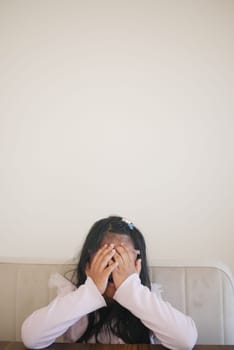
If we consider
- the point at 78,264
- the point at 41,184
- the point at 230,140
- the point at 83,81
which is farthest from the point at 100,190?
the point at 230,140

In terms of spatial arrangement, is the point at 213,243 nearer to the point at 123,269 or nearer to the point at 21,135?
the point at 123,269

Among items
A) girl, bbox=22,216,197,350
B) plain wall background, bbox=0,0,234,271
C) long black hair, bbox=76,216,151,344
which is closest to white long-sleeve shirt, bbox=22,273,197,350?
girl, bbox=22,216,197,350

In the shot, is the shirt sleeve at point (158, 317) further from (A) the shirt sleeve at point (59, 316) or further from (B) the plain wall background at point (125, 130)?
(B) the plain wall background at point (125, 130)

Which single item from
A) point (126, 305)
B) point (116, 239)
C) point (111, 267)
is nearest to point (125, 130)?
point (116, 239)

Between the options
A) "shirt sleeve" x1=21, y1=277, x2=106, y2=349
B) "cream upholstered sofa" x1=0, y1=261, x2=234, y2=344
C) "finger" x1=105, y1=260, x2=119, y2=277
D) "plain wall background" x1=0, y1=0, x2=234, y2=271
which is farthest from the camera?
"plain wall background" x1=0, y1=0, x2=234, y2=271

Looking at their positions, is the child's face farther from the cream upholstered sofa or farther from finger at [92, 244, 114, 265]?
the cream upholstered sofa

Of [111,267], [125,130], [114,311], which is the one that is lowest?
[114,311]

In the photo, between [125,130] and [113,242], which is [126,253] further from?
[125,130]

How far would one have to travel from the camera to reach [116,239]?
1.11 meters

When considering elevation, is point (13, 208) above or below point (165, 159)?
below

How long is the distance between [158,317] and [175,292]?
227 millimetres

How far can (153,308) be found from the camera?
Result: 952 mm

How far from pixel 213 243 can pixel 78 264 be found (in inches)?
23.0

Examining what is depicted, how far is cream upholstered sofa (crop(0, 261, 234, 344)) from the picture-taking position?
1.11 meters
